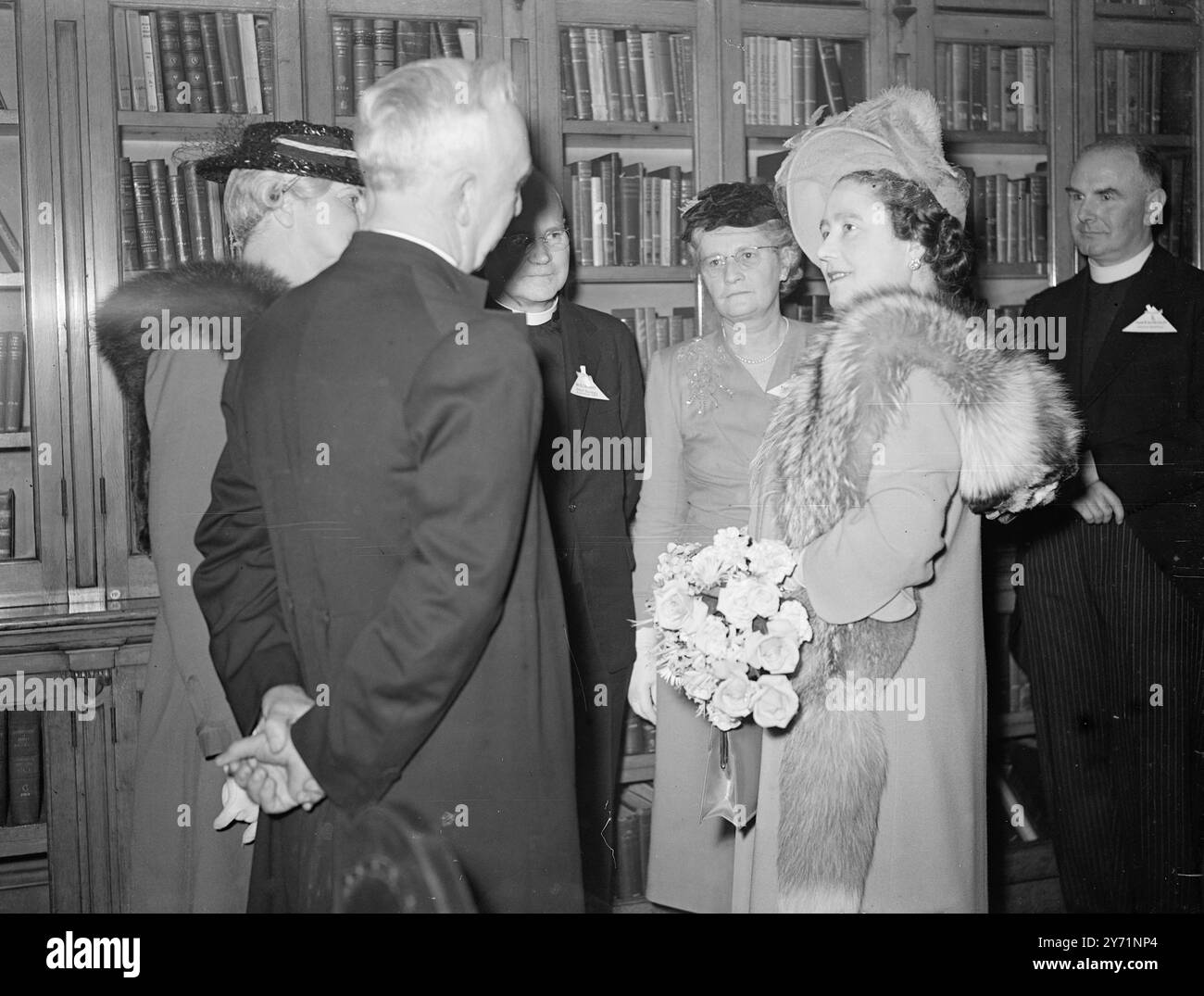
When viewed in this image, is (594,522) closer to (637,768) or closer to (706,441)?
(706,441)

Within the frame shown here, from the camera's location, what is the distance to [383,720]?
1.24 meters

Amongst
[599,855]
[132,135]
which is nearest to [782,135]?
[132,135]

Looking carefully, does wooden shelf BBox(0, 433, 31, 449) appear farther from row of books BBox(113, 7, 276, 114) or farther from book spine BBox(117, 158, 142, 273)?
row of books BBox(113, 7, 276, 114)

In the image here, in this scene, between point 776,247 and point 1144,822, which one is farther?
point 1144,822

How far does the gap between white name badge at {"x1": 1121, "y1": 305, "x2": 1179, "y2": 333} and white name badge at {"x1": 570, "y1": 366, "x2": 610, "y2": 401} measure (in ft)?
4.37

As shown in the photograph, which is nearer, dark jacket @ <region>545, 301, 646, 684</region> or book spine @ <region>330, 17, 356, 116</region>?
dark jacket @ <region>545, 301, 646, 684</region>

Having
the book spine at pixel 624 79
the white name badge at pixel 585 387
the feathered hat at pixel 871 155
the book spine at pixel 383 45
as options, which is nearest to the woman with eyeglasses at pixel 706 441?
the white name badge at pixel 585 387

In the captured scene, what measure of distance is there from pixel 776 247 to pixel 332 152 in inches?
39.0

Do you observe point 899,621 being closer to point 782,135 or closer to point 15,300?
point 782,135

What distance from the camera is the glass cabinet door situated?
2285mm

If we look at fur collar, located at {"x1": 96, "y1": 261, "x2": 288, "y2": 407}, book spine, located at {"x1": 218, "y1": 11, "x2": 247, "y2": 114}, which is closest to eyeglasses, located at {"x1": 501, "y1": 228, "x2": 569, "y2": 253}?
fur collar, located at {"x1": 96, "y1": 261, "x2": 288, "y2": 407}

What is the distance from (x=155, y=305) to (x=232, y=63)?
2.57 feet

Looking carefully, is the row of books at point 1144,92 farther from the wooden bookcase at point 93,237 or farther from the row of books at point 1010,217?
the wooden bookcase at point 93,237

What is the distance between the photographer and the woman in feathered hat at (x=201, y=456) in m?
1.70
